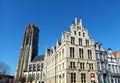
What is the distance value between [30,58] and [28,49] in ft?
31.4

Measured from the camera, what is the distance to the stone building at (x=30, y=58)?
107731 millimetres

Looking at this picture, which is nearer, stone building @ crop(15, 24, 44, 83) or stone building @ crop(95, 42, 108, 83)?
stone building @ crop(95, 42, 108, 83)

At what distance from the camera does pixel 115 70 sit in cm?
4469

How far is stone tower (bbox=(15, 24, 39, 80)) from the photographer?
117188 mm

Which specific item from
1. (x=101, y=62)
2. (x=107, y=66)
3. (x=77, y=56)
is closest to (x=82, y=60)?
(x=77, y=56)

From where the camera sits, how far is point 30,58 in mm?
116250

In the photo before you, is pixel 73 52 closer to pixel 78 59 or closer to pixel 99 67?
pixel 78 59

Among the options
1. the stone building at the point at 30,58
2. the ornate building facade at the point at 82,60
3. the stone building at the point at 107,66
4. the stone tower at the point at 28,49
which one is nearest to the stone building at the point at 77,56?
the ornate building facade at the point at 82,60

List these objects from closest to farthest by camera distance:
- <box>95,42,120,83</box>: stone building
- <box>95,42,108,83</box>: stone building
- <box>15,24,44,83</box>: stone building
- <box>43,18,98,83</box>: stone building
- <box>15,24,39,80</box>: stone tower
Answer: <box>43,18,98,83</box>: stone building, <box>95,42,108,83</box>: stone building, <box>95,42,120,83</box>: stone building, <box>15,24,44,83</box>: stone building, <box>15,24,39,80</box>: stone tower

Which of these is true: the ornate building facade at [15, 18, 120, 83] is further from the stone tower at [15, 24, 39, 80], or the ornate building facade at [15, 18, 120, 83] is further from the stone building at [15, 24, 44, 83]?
the stone tower at [15, 24, 39, 80]

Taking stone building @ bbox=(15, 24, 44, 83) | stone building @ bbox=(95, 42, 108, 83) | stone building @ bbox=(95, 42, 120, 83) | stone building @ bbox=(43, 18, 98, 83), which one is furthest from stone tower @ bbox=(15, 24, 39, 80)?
Answer: stone building @ bbox=(95, 42, 120, 83)

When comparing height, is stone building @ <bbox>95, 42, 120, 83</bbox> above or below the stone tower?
below

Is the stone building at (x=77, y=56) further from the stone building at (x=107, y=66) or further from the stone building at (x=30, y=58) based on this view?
the stone building at (x=30, y=58)

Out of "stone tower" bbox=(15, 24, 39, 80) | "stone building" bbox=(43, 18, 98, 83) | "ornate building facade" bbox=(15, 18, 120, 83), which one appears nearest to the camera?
"stone building" bbox=(43, 18, 98, 83)
